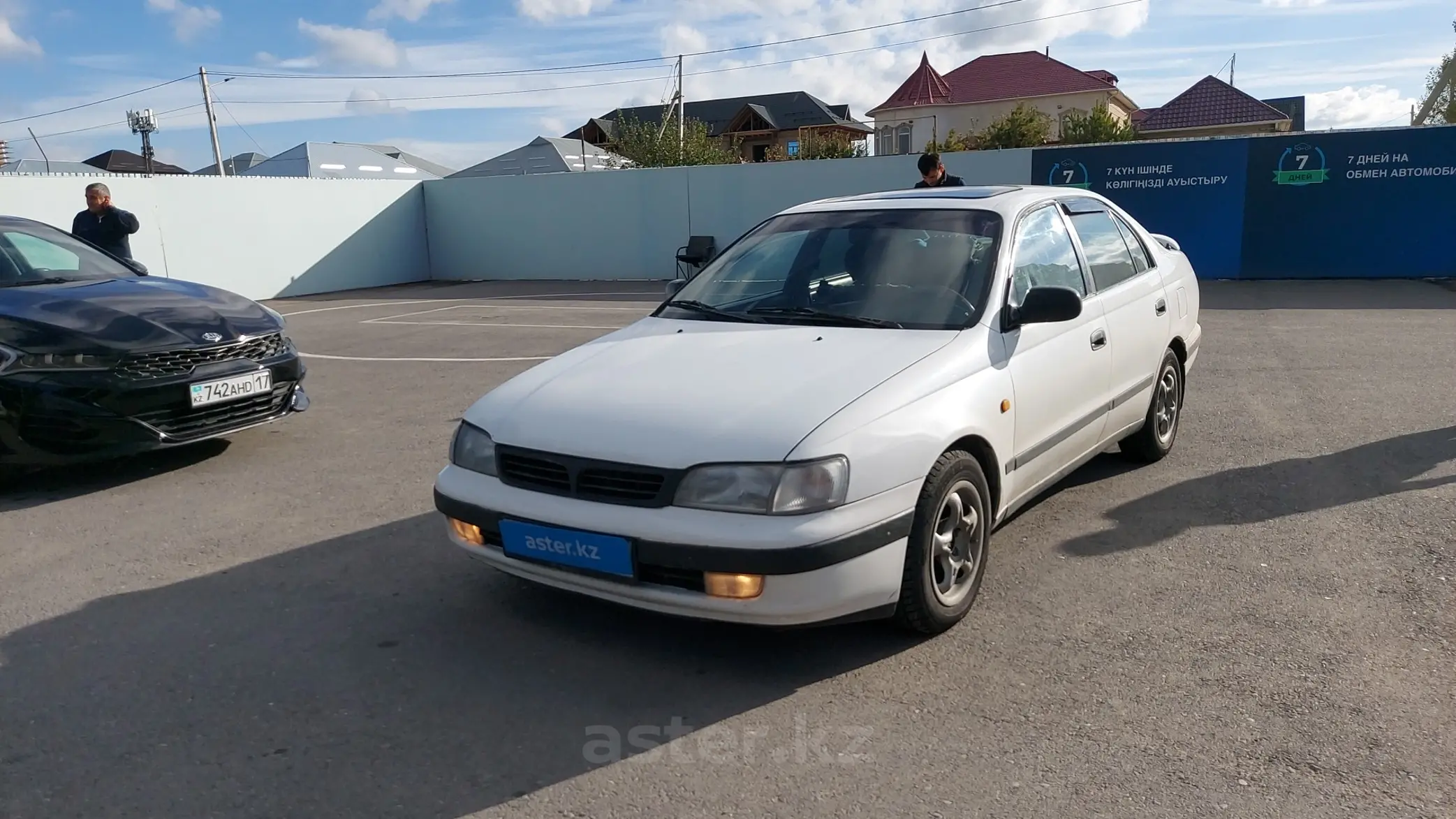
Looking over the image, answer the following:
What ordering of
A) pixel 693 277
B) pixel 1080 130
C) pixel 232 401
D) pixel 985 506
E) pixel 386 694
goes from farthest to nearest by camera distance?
pixel 1080 130 < pixel 232 401 < pixel 693 277 < pixel 985 506 < pixel 386 694

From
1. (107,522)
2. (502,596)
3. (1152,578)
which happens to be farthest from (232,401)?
(1152,578)

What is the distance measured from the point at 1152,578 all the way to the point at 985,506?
91cm

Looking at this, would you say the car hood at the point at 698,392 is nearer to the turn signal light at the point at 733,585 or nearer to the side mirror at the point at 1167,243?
the turn signal light at the point at 733,585

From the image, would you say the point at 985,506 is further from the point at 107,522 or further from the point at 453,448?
the point at 107,522

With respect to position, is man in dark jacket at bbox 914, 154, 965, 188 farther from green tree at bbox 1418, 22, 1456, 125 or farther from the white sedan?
green tree at bbox 1418, 22, 1456, 125

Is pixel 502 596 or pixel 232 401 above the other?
pixel 232 401

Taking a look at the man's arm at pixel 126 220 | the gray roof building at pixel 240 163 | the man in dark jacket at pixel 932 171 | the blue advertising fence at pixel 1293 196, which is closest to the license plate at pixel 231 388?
the man's arm at pixel 126 220

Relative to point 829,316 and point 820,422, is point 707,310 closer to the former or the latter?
point 829,316

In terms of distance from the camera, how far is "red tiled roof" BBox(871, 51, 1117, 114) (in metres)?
50.2

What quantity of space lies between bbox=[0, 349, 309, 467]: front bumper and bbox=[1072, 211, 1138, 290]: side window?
4.74 m

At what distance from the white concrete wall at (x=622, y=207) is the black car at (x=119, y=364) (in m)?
12.4

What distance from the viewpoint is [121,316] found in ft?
19.1

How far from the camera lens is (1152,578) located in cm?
414

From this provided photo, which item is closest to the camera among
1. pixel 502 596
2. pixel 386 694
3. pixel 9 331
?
pixel 386 694
